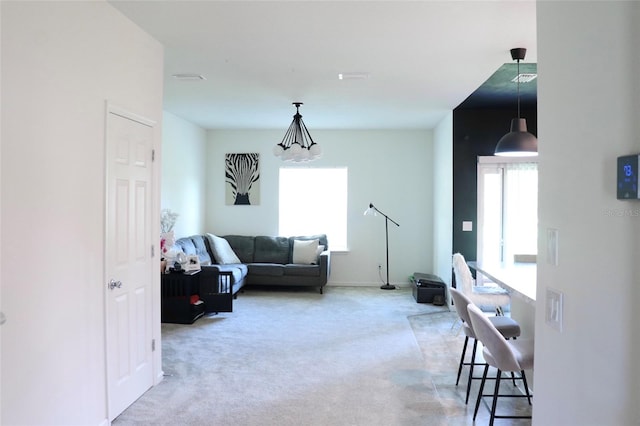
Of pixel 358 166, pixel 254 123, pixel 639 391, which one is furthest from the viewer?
pixel 358 166

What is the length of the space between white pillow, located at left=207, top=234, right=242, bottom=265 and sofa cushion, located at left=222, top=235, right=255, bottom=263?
0.17 m

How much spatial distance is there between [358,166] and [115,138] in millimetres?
5181

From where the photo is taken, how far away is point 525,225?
589 centimetres

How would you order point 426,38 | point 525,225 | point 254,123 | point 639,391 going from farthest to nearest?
point 254,123 → point 525,225 → point 426,38 → point 639,391

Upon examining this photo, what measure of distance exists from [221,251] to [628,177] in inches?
249

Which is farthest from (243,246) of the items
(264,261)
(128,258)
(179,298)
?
(128,258)

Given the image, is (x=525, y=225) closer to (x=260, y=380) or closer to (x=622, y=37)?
(x=260, y=380)

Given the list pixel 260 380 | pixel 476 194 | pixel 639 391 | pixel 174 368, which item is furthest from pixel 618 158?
pixel 476 194

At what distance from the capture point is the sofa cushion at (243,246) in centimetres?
735

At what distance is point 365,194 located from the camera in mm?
7641

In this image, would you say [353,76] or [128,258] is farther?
[353,76]

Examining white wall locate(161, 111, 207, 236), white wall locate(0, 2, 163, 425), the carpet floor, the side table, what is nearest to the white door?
white wall locate(0, 2, 163, 425)

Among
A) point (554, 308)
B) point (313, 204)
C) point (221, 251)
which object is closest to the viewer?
point (554, 308)

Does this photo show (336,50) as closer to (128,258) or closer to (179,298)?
(128,258)
